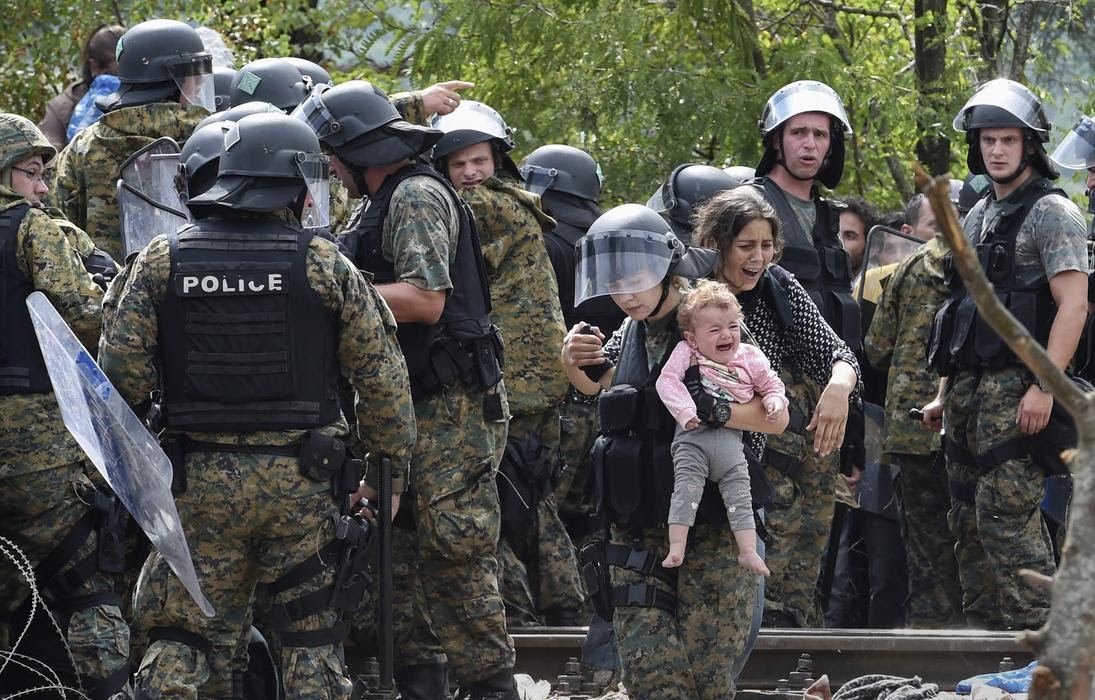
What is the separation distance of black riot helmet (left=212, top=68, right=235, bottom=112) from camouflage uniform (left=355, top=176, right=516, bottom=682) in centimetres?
235

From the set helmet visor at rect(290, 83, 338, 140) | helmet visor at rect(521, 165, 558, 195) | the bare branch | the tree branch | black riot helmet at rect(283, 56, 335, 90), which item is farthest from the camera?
the tree branch

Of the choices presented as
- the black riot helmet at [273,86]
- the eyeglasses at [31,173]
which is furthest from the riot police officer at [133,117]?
the eyeglasses at [31,173]

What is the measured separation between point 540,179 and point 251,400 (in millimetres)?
3718

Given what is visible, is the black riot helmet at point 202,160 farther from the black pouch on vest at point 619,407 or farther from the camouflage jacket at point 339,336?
the black pouch on vest at point 619,407

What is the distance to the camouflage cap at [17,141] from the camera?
5.80m

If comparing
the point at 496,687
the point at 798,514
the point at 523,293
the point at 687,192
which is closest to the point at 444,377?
the point at 496,687

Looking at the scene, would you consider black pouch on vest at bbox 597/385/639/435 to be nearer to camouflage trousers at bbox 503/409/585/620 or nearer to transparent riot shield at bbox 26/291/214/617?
transparent riot shield at bbox 26/291/214/617

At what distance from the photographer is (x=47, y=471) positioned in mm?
5793

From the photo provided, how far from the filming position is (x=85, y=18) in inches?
493

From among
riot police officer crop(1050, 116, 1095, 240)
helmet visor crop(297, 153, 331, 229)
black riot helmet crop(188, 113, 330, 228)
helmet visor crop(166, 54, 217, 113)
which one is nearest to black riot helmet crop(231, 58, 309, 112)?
helmet visor crop(166, 54, 217, 113)

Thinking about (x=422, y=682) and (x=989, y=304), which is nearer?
(x=989, y=304)

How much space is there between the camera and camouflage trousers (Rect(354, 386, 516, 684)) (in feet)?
18.9

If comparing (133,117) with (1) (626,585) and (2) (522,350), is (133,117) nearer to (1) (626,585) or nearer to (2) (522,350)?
(2) (522,350)

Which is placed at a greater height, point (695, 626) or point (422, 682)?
point (695, 626)
